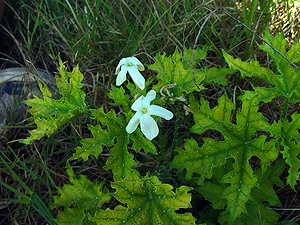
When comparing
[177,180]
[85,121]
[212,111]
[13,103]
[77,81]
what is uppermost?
[77,81]

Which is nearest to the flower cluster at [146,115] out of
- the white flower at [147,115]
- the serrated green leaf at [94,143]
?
the white flower at [147,115]

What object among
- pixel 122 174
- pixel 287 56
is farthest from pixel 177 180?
pixel 287 56

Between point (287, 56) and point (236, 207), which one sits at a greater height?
point (287, 56)

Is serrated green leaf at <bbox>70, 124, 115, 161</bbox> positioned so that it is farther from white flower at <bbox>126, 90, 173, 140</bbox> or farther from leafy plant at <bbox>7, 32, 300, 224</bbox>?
white flower at <bbox>126, 90, 173, 140</bbox>

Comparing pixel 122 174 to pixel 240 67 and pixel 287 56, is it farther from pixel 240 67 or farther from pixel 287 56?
pixel 287 56

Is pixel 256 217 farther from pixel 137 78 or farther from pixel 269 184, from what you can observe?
pixel 137 78

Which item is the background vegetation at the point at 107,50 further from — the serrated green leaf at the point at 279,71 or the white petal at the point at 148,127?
the white petal at the point at 148,127

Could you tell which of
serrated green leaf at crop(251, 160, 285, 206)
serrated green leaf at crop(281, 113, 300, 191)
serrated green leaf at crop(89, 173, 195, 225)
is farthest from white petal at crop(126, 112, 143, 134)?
serrated green leaf at crop(251, 160, 285, 206)
